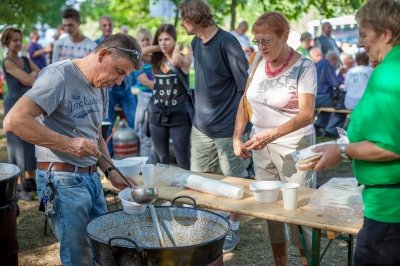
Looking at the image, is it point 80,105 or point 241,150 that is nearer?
point 80,105

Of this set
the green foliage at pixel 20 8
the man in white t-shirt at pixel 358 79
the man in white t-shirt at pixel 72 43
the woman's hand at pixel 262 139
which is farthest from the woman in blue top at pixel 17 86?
the green foliage at pixel 20 8

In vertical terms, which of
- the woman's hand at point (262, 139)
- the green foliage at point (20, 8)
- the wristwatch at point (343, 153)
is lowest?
the woman's hand at point (262, 139)

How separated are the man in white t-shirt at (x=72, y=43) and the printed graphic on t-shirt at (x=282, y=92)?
3375 millimetres

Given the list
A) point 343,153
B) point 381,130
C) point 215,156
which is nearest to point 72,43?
point 215,156

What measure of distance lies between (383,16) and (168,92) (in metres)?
3.11

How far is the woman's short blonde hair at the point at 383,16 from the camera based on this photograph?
1979 mm

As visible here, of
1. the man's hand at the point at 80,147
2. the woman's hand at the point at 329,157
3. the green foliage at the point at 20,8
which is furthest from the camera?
the green foliage at the point at 20,8

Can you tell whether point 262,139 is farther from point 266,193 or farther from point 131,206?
point 131,206

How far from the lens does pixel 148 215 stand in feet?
9.04

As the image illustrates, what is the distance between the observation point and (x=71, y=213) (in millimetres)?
2529

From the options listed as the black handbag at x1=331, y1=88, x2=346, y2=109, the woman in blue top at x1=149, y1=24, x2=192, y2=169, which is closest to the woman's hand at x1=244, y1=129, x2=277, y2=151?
the woman in blue top at x1=149, y1=24, x2=192, y2=169

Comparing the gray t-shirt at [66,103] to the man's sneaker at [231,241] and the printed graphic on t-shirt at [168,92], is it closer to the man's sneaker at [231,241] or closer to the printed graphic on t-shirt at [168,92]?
the man's sneaker at [231,241]

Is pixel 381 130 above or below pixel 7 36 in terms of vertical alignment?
below

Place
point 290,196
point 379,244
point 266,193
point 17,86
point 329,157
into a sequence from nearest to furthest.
Result: 1. point 379,244
2. point 329,157
3. point 290,196
4. point 266,193
5. point 17,86
